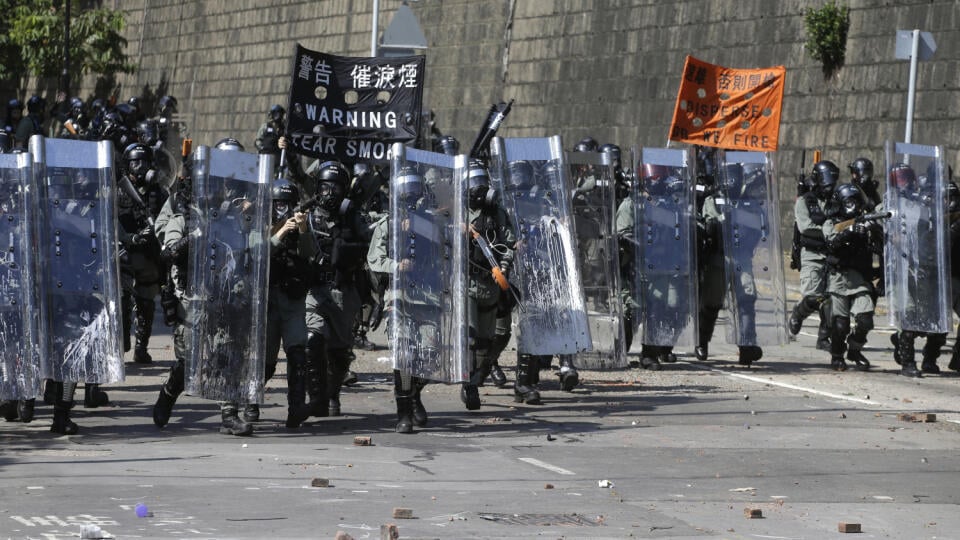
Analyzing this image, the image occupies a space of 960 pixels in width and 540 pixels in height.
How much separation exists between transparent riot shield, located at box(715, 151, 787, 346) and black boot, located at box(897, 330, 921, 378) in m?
0.99

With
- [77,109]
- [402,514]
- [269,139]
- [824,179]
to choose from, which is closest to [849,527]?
[402,514]

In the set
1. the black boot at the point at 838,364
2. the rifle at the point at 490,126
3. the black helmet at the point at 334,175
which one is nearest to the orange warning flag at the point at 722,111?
the black boot at the point at 838,364

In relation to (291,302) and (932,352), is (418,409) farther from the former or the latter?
(932,352)

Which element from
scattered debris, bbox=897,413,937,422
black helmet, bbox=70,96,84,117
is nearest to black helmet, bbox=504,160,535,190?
scattered debris, bbox=897,413,937,422

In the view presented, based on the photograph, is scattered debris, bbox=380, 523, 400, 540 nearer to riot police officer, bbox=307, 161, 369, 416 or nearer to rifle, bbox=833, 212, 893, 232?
riot police officer, bbox=307, 161, 369, 416

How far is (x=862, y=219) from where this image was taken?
14898 mm

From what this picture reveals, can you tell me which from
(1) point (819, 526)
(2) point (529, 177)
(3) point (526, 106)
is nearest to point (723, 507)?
(1) point (819, 526)

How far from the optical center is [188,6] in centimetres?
4084

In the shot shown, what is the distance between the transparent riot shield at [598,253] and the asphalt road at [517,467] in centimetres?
35

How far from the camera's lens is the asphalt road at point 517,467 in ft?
25.9

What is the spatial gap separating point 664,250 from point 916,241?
2.14m

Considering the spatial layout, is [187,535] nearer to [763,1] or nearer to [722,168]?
[722,168]

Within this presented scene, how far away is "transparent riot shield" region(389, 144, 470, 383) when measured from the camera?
11.0 m

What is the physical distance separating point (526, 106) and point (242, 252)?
18.3 meters
